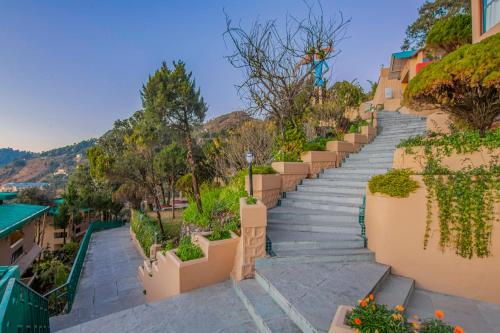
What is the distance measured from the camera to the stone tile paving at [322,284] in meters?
3.05

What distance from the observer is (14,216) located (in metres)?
10.6

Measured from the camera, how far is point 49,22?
990 centimetres

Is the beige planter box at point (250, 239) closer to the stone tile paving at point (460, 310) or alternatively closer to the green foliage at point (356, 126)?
the stone tile paving at point (460, 310)

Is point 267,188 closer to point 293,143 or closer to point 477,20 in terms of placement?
point 293,143

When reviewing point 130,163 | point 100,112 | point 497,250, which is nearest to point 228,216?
point 497,250

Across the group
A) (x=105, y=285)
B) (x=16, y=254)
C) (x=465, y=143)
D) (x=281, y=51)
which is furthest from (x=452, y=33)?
(x=16, y=254)

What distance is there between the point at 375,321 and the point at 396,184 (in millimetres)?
2955

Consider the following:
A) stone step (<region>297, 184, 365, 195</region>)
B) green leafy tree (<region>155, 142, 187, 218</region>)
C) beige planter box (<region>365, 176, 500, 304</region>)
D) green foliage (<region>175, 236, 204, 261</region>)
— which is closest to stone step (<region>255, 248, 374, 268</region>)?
beige planter box (<region>365, 176, 500, 304</region>)

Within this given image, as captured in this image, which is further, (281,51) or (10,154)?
(10,154)

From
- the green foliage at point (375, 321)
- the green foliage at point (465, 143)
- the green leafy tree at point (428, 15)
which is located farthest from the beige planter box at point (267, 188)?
the green leafy tree at point (428, 15)

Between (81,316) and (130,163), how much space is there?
14.7m

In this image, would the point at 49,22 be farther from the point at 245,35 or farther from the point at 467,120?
the point at 467,120

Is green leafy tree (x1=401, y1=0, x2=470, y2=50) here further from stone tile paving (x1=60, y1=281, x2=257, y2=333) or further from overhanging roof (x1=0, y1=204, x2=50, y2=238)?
overhanging roof (x1=0, y1=204, x2=50, y2=238)

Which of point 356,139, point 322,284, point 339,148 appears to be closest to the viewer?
point 322,284
